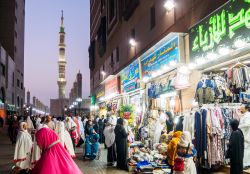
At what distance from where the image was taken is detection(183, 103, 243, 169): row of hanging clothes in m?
9.87

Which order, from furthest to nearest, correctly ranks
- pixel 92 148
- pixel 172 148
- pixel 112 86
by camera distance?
pixel 112 86 → pixel 92 148 → pixel 172 148

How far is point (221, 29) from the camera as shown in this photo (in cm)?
1045

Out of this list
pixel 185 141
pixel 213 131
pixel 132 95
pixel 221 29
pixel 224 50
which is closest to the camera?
pixel 185 141

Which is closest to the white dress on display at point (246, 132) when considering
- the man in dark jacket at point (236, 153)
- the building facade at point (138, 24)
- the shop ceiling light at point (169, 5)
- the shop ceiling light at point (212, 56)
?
the man in dark jacket at point (236, 153)

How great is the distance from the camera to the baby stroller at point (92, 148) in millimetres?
15328

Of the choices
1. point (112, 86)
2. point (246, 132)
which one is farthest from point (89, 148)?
point (112, 86)

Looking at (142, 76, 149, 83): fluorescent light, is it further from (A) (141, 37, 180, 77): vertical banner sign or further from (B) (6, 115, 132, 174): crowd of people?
(B) (6, 115, 132, 174): crowd of people

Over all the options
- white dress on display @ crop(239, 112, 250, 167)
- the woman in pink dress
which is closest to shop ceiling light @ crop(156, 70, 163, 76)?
white dress on display @ crop(239, 112, 250, 167)

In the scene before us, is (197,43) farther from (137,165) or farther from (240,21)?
(137,165)

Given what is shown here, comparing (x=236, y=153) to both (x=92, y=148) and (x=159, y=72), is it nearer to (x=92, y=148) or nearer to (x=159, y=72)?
(x=159, y=72)

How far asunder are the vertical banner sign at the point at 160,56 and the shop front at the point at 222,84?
2.95 metres

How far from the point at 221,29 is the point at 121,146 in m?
5.67

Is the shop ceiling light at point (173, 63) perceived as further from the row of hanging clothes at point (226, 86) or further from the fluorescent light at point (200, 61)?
the row of hanging clothes at point (226, 86)

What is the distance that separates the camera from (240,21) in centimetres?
939
